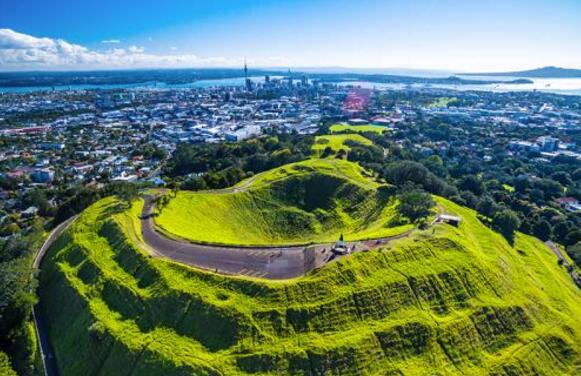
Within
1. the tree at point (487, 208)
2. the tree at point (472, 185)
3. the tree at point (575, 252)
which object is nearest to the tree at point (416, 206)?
the tree at point (487, 208)

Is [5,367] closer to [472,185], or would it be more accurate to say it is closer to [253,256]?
[253,256]

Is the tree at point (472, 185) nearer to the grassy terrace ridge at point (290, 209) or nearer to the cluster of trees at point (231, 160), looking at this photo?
the grassy terrace ridge at point (290, 209)

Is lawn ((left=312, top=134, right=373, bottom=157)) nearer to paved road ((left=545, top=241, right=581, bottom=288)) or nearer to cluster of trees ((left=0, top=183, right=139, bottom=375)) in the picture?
paved road ((left=545, top=241, right=581, bottom=288))

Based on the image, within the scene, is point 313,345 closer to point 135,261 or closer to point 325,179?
point 135,261

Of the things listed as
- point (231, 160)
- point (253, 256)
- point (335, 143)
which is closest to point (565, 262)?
point (253, 256)

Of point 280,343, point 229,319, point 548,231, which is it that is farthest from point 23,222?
point 548,231
